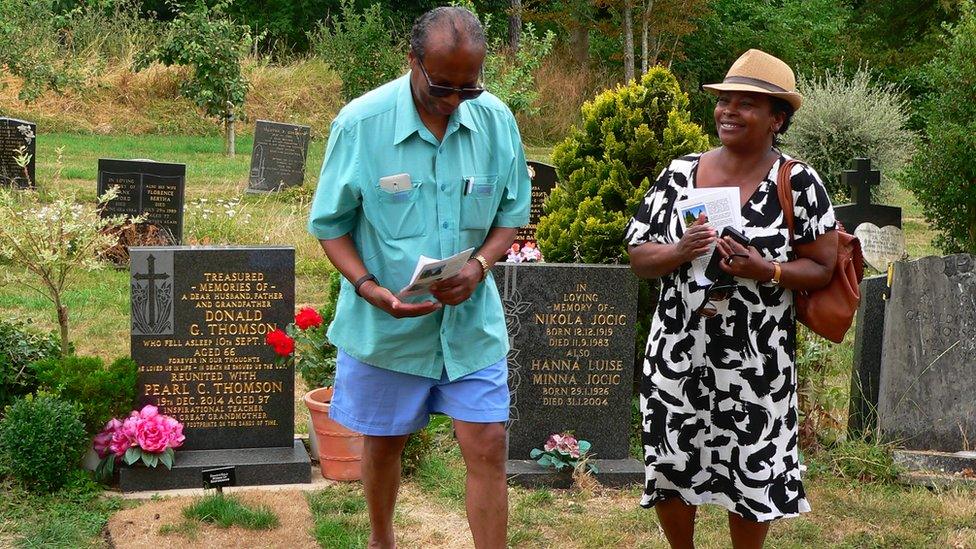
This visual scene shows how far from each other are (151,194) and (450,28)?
26.1 feet

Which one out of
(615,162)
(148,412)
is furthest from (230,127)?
(148,412)

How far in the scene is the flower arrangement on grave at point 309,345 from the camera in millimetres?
5777

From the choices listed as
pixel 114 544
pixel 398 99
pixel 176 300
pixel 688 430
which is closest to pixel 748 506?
pixel 688 430

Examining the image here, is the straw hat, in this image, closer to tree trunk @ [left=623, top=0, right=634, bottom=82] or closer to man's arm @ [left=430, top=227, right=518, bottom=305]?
man's arm @ [left=430, top=227, right=518, bottom=305]

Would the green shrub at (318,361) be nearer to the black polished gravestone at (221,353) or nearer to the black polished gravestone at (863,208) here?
the black polished gravestone at (221,353)

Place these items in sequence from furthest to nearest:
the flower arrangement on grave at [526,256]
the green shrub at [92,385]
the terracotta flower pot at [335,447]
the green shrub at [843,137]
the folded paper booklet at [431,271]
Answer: the green shrub at [843,137] < the flower arrangement on grave at [526,256] < the terracotta flower pot at [335,447] < the green shrub at [92,385] < the folded paper booklet at [431,271]

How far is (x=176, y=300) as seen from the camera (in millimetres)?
5777

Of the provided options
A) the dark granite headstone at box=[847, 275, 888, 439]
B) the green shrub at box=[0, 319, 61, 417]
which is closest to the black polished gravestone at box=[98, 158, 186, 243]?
the green shrub at box=[0, 319, 61, 417]

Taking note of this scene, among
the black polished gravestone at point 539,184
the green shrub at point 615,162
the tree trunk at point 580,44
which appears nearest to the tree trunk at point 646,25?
the tree trunk at point 580,44

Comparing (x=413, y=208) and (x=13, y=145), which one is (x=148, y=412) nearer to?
(x=413, y=208)

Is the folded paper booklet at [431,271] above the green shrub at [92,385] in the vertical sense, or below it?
above

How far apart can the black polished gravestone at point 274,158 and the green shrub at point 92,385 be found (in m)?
10.6

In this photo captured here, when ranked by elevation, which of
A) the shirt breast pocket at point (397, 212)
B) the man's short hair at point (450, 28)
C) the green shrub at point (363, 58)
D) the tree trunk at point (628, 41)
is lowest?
the shirt breast pocket at point (397, 212)

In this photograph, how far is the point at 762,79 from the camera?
12.9ft
